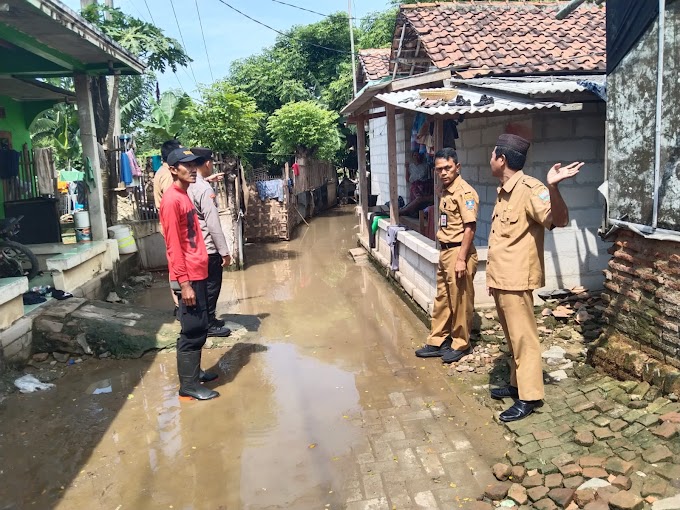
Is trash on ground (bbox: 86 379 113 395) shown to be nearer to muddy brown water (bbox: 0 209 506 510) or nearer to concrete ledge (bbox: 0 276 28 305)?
muddy brown water (bbox: 0 209 506 510)

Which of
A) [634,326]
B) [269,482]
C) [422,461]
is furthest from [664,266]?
[269,482]

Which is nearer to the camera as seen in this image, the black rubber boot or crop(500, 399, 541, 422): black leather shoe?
crop(500, 399, 541, 422): black leather shoe

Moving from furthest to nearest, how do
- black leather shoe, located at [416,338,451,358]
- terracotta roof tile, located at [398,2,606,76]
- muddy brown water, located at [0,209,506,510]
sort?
1. terracotta roof tile, located at [398,2,606,76]
2. black leather shoe, located at [416,338,451,358]
3. muddy brown water, located at [0,209,506,510]

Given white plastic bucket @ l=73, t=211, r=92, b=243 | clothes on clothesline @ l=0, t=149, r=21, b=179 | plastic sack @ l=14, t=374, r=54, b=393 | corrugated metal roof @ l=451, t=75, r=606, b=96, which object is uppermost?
corrugated metal roof @ l=451, t=75, r=606, b=96

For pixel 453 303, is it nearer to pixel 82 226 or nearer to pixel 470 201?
pixel 470 201

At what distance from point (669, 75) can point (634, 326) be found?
182 cm

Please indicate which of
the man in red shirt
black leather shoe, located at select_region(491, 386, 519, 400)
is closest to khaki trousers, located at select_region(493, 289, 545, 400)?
black leather shoe, located at select_region(491, 386, 519, 400)

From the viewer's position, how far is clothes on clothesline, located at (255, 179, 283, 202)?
13219mm

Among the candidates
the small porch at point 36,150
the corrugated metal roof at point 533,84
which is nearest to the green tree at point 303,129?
the small porch at point 36,150

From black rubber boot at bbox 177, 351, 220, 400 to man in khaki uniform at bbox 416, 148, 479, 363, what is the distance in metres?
2.11

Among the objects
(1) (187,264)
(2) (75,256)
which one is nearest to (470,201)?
(1) (187,264)

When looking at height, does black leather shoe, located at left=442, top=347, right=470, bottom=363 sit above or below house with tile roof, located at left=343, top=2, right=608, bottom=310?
below

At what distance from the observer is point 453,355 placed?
17.4 feet

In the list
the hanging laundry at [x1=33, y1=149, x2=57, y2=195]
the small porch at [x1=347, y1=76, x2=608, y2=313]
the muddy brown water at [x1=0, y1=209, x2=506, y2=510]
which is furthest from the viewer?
the hanging laundry at [x1=33, y1=149, x2=57, y2=195]
